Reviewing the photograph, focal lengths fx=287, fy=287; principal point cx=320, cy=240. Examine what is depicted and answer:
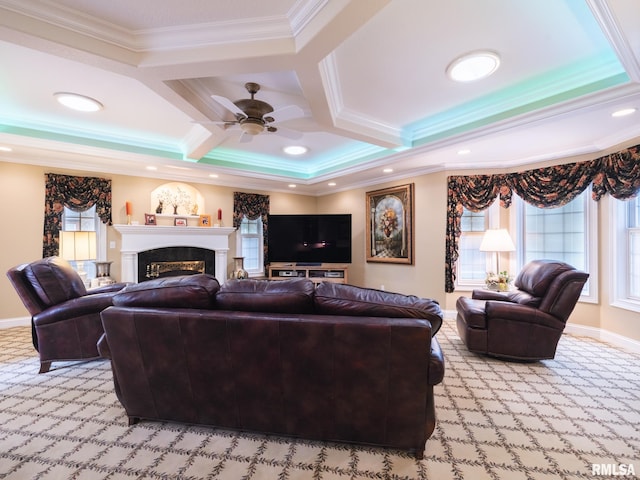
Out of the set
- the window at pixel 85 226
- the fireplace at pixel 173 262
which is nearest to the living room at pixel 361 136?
the window at pixel 85 226

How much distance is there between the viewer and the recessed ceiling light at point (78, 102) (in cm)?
296

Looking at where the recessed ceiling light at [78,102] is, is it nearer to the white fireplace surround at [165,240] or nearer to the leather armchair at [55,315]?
the leather armchair at [55,315]

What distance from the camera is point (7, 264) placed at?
4207 mm

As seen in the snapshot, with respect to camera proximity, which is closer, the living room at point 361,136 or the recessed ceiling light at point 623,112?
the living room at point 361,136

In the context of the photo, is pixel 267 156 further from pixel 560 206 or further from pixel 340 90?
pixel 560 206

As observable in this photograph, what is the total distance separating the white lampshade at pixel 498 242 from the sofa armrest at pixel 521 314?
122 cm

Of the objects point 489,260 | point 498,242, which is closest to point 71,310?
point 498,242

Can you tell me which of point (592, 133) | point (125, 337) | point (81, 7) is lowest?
point (125, 337)

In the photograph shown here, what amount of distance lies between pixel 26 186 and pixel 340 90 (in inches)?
191

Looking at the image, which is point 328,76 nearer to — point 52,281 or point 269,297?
point 269,297

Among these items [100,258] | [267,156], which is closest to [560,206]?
[267,156]

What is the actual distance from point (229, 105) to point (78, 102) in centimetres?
190

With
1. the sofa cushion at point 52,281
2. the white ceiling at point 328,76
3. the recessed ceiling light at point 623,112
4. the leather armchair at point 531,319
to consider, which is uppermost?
the white ceiling at point 328,76

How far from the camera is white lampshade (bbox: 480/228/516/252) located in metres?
4.05
